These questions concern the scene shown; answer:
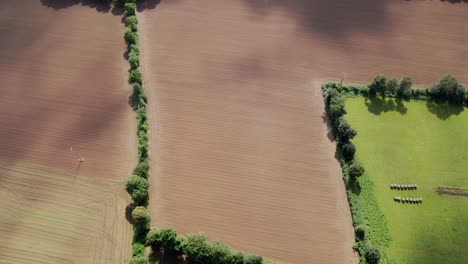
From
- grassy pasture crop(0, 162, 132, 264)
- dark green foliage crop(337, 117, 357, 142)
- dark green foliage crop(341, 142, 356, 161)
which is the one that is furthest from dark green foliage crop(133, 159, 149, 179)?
dark green foliage crop(337, 117, 357, 142)

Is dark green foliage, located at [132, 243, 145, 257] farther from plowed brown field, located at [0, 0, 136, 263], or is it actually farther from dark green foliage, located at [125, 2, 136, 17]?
dark green foliage, located at [125, 2, 136, 17]

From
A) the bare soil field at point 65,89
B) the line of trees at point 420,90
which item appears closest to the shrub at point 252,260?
the bare soil field at point 65,89

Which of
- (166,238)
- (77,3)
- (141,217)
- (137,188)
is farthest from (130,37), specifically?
(166,238)

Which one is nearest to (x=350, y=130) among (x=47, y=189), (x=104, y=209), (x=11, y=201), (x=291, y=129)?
(x=291, y=129)

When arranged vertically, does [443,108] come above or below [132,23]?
above

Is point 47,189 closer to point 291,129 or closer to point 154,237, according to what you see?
point 154,237

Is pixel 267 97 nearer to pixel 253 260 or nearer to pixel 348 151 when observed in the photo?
pixel 348 151
